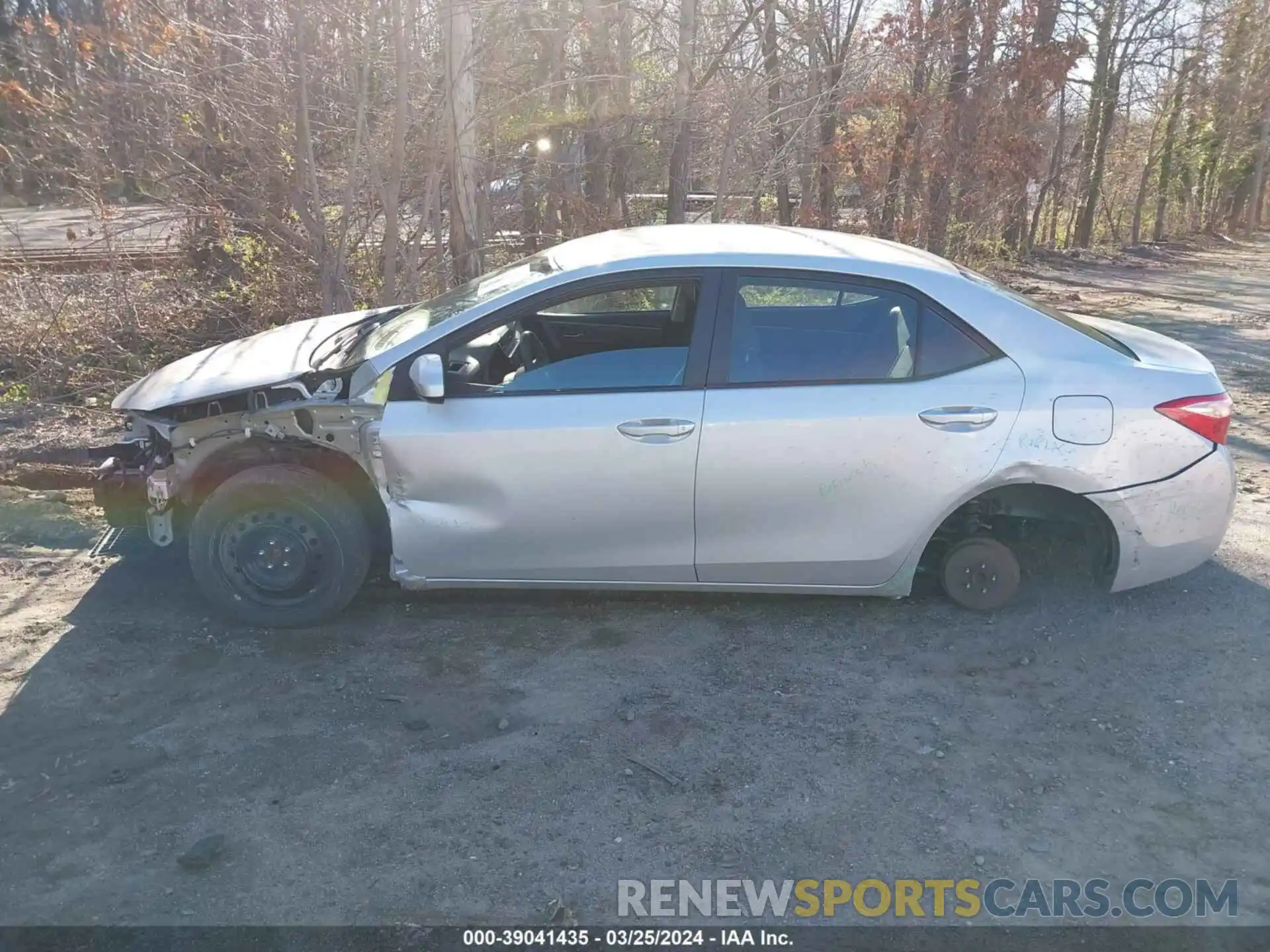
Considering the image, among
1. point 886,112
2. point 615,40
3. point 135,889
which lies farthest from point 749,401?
point 886,112

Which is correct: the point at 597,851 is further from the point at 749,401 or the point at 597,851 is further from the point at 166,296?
the point at 166,296

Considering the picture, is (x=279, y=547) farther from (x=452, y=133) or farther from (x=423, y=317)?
(x=452, y=133)

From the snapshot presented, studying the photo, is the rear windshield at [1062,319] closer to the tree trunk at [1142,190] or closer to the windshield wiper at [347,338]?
the windshield wiper at [347,338]

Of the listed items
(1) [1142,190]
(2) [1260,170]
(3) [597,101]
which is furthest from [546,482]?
(2) [1260,170]

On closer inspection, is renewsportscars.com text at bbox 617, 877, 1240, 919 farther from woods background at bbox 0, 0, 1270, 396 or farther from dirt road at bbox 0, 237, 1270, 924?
woods background at bbox 0, 0, 1270, 396

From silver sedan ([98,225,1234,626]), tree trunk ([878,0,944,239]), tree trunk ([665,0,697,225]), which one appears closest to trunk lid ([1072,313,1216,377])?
silver sedan ([98,225,1234,626])

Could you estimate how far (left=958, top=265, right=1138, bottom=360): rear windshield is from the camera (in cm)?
432

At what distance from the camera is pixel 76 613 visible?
4.66 meters

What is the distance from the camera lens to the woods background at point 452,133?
8.12m

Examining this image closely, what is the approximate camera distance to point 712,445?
13.3 feet

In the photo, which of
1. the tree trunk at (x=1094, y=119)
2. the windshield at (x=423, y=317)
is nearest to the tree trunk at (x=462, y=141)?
the windshield at (x=423, y=317)

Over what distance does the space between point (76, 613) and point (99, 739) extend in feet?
3.99

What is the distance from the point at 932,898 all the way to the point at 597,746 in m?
1.25

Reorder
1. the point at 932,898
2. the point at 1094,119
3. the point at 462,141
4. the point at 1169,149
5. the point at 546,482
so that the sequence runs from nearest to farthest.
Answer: the point at 932,898 < the point at 546,482 < the point at 462,141 < the point at 1094,119 < the point at 1169,149
